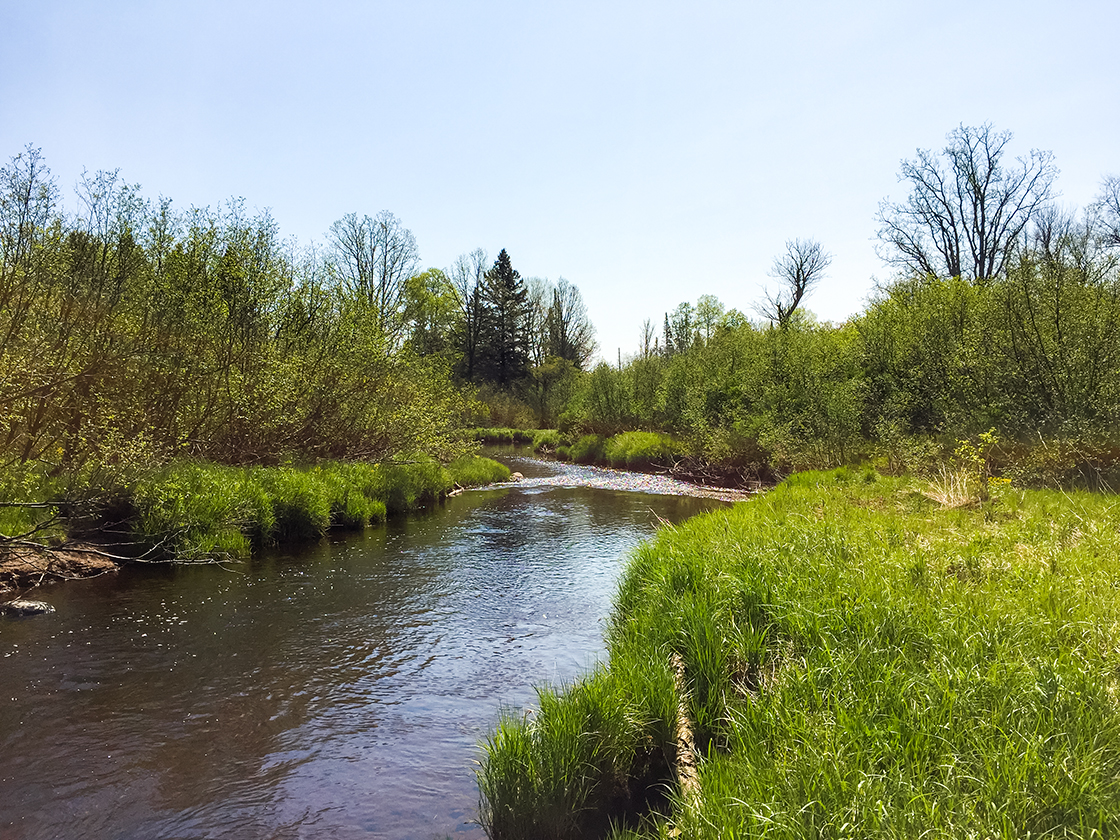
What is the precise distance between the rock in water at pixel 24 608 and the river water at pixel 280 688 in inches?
10.3

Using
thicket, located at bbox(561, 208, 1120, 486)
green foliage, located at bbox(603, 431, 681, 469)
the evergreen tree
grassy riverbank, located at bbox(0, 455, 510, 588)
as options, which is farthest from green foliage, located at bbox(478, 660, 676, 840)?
the evergreen tree

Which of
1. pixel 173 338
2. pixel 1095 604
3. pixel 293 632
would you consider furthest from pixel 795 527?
pixel 173 338

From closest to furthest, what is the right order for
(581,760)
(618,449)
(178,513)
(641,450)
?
(581,760) < (178,513) < (641,450) < (618,449)

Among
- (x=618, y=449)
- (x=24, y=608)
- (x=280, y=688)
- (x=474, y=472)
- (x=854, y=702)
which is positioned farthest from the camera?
(x=618, y=449)

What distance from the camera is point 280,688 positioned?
6734 mm

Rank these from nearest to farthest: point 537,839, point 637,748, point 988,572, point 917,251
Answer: point 537,839
point 637,748
point 988,572
point 917,251

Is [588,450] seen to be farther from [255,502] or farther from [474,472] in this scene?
[255,502]

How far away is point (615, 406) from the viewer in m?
39.0

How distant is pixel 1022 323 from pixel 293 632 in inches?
694

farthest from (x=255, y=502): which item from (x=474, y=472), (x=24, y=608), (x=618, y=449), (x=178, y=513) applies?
(x=618, y=449)

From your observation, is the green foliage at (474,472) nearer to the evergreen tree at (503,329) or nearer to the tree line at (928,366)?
the tree line at (928,366)

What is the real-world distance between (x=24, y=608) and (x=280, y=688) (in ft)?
15.8

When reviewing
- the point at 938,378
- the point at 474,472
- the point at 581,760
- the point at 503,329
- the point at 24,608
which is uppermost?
the point at 503,329

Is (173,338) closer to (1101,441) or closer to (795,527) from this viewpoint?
(795,527)
